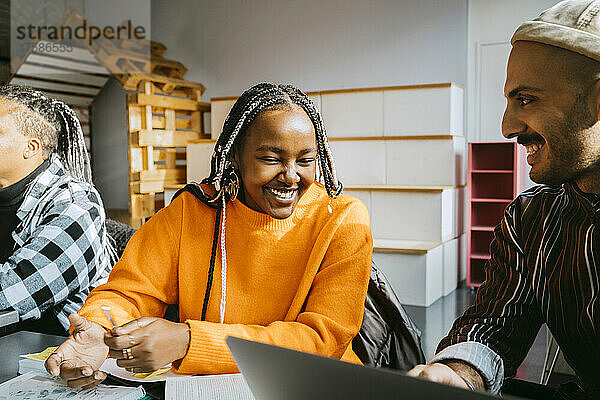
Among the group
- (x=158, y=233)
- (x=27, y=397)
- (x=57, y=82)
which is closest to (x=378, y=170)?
(x=57, y=82)

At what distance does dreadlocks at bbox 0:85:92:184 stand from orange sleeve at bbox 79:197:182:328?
28.7 inches

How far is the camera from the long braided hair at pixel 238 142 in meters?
1.28

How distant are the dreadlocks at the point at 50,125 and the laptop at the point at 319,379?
1490mm

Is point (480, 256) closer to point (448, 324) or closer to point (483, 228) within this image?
point (483, 228)

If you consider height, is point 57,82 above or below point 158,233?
above

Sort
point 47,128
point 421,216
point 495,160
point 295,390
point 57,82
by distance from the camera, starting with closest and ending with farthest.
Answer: point 295,390
point 47,128
point 421,216
point 495,160
point 57,82

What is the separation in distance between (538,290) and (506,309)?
0.07m

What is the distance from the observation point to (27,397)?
98 cm

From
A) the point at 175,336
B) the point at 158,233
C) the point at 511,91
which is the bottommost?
the point at 175,336

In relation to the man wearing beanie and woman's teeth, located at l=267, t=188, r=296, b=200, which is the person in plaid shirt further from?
the man wearing beanie

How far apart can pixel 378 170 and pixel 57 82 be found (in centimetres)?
395

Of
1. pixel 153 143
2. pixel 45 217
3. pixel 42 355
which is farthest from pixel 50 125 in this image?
pixel 153 143

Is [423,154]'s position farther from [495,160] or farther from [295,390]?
[295,390]

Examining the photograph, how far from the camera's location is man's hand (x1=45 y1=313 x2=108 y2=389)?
3.40 feet
